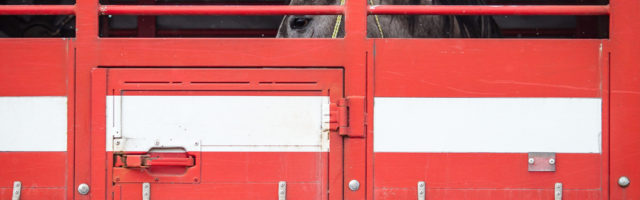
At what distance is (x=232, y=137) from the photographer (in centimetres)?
280

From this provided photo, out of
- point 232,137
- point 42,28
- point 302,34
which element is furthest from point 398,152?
point 42,28

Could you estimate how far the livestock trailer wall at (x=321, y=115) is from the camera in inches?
110

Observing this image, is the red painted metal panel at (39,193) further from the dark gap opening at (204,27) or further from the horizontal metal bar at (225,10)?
the dark gap opening at (204,27)

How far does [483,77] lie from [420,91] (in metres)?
0.25

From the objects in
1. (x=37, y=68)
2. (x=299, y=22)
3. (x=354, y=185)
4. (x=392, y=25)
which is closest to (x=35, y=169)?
(x=37, y=68)

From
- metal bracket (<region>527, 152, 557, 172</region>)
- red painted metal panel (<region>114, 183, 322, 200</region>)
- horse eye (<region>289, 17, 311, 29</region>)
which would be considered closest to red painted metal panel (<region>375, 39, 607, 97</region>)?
metal bracket (<region>527, 152, 557, 172</region>)

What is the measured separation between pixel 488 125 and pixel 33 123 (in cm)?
179

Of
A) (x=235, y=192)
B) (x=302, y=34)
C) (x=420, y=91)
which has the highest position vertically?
(x=302, y=34)

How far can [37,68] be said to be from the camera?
2.83 m

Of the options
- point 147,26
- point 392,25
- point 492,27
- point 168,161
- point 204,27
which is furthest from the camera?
point 204,27

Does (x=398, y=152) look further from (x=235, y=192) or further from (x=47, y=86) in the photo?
(x=47, y=86)

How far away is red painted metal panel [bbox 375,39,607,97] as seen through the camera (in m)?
2.81
